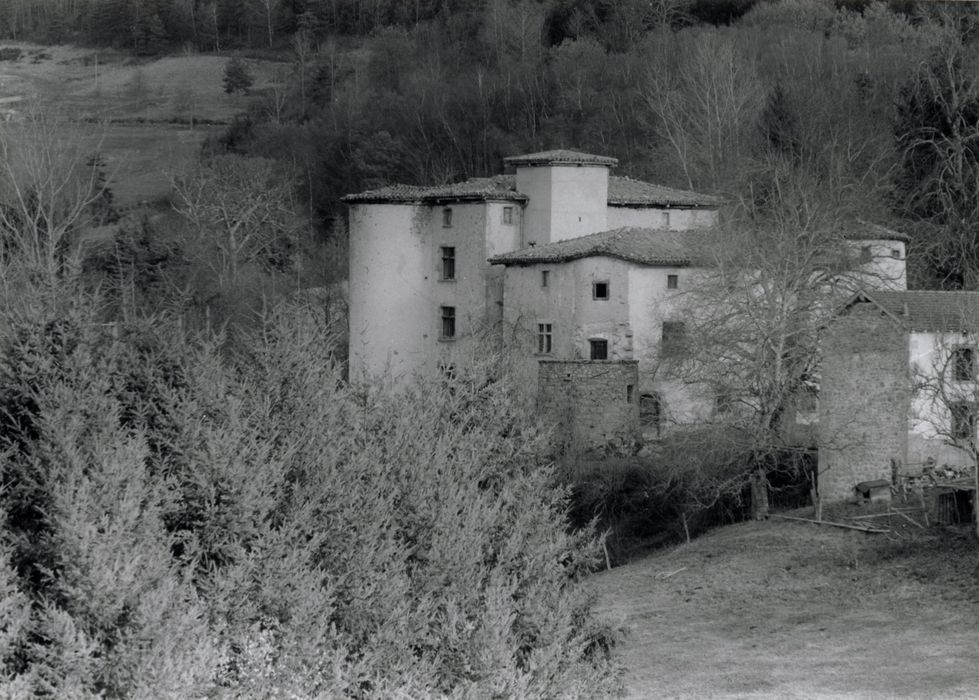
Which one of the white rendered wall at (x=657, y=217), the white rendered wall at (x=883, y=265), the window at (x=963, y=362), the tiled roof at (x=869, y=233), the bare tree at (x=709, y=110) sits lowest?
the window at (x=963, y=362)

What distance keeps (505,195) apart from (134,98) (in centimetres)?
4471

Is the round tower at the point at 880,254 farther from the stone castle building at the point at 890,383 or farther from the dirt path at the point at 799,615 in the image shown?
the dirt path at the point at 799,615

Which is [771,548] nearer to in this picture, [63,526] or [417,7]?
[63,526]

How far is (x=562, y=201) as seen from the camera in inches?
1759

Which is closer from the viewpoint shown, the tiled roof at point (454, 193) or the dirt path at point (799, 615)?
the dirt path at point (799, 615)

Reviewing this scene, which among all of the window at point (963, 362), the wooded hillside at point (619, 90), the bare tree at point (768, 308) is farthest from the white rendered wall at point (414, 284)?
the window at point (963, 362)

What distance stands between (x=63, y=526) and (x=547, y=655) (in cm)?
507

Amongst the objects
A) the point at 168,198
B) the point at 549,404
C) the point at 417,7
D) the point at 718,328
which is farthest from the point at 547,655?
the point at 417,7

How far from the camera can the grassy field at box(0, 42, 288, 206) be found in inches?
2975

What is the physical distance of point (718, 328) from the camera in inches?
1391

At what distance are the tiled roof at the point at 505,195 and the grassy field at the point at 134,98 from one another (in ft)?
83.4

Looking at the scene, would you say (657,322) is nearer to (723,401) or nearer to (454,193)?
(723,401)

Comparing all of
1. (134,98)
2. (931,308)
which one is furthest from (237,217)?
(931,308)

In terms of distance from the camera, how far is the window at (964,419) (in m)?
30.3
